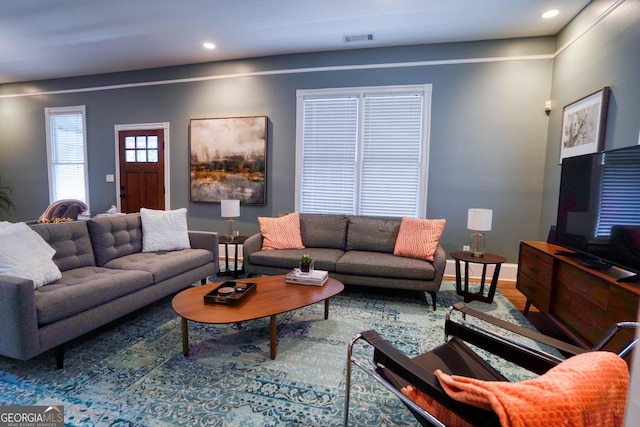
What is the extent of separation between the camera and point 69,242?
2.52 metres

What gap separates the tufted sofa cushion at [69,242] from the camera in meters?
2.38

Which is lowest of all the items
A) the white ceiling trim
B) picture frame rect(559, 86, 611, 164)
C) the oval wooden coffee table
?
the oval wooden coffee table

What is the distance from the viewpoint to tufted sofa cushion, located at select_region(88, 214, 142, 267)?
274 centimetres

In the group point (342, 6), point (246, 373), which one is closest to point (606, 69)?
point (342, 6)

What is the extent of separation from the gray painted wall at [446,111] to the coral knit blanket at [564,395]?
3242 millimetres

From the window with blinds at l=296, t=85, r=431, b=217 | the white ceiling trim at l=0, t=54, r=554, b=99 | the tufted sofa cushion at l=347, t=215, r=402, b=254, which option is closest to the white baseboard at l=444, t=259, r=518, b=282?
the window with blinds at l=296, t=85, r=431, b=217

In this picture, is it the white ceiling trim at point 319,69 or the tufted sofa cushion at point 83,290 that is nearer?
the tufted sofa cushion at point 83,290

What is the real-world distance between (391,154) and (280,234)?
185cm

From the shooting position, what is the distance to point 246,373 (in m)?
1.85

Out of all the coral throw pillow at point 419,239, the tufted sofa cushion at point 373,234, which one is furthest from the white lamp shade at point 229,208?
the coral throw pillow at point 419,239

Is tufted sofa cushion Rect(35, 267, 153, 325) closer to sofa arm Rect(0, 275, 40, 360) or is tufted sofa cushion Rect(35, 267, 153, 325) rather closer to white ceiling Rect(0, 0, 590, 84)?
sofa arm Rect(0, 275, 40, 360)

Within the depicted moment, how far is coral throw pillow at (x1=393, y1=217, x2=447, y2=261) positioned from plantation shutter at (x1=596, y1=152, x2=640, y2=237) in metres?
1.36

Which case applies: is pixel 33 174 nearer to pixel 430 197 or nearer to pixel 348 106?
pixel 348 106

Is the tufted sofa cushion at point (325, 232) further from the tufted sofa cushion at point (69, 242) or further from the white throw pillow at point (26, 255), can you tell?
the white throw pillow at point (26, 255)
